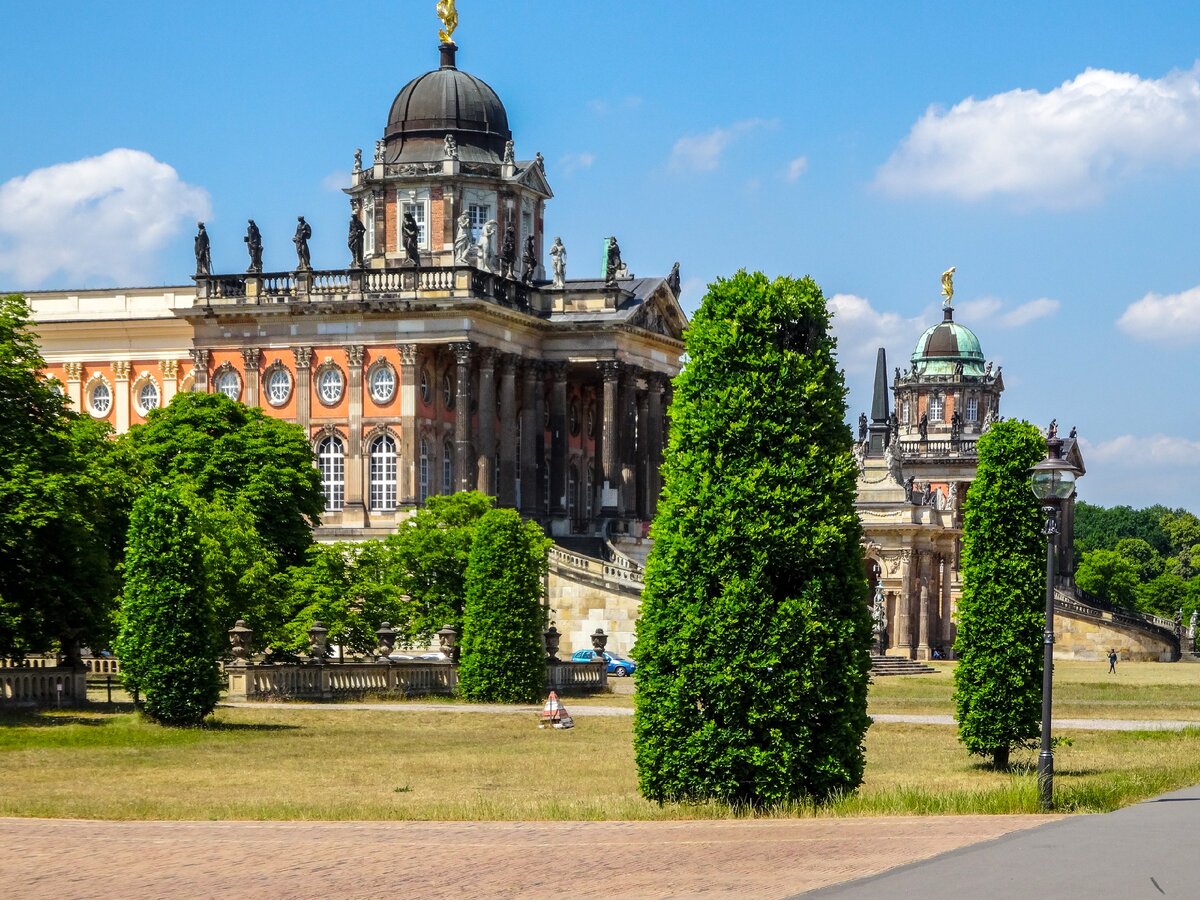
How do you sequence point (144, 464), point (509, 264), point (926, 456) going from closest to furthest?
point (144, 464), point (509, 264), point (926, 456)

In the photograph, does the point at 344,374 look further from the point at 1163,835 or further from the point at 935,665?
the point at 1163,835

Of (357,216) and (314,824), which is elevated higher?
(357,216)

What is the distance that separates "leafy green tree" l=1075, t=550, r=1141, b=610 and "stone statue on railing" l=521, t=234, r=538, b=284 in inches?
3810

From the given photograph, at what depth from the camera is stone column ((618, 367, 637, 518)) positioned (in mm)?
95312

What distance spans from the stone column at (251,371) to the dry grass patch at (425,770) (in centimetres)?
3591

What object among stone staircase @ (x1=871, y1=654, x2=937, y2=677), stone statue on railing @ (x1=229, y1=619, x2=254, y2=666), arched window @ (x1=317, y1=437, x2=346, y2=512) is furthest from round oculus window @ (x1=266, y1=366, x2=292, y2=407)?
stone statue on railing @ (x1=229, y1=619, x2=254, y2=666)

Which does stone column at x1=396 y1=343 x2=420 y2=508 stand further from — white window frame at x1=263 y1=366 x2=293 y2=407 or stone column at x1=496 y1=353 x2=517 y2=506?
white window frame at x1=263 y1=366 x2=293 y2=407

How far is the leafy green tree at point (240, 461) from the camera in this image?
69938 mm

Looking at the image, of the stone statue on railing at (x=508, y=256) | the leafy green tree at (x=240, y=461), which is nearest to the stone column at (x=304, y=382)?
the stone statue on railing at (x=508, y=256)

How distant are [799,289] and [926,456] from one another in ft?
467

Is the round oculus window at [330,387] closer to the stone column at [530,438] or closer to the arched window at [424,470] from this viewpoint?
the arched window at [424,470]

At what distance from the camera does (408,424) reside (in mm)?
87312

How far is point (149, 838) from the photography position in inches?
1029

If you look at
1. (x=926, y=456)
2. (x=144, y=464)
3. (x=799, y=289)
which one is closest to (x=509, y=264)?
(x=144, y=464)
